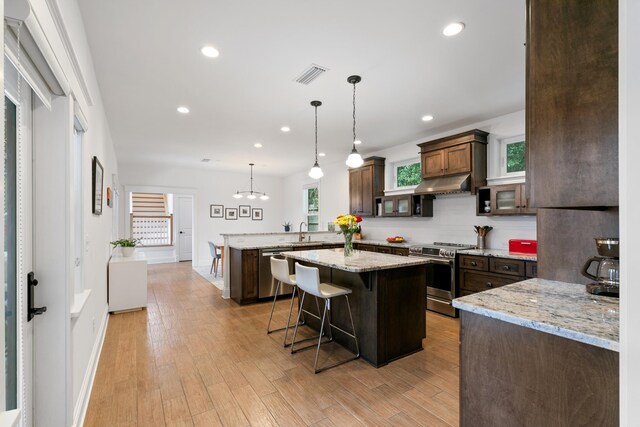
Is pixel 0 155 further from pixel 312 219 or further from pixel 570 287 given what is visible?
pixel 312 219

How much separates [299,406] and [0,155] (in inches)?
84.7

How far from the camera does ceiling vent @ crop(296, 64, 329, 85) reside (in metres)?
2.89

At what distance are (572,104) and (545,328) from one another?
2.98 ft

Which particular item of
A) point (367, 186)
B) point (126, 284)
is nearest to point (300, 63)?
point (367, 186)

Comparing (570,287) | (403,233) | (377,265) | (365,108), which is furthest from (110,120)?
(570,287)

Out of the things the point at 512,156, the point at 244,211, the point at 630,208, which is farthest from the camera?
the point at 244,211

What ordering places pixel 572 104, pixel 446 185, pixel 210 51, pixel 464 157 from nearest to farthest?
pixel 572 104, pixel 210 51, pixel 464 157, pixel 446 185

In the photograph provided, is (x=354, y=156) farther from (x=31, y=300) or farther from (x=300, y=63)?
(x=31, y=300)

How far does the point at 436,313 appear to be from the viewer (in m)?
4.29

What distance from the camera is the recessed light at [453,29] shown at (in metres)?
2.25

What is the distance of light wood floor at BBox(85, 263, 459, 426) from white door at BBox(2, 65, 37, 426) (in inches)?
30.8

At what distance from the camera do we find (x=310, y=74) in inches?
119

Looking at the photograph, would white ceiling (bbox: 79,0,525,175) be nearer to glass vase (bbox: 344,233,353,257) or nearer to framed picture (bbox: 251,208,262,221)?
glass vase (bbox: 344,233,353,257)

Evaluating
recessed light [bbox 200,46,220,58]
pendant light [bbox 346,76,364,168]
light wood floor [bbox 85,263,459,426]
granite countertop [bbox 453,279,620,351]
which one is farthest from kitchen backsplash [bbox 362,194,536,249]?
recessed light [bbox 200,46,220,58]
